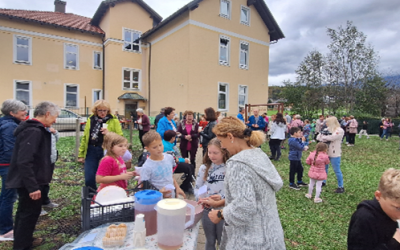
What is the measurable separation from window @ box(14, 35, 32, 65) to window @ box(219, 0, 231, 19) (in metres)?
14.4

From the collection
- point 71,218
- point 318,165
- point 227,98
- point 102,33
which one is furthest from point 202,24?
point 71,218

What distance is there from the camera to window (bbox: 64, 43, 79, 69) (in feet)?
61.3

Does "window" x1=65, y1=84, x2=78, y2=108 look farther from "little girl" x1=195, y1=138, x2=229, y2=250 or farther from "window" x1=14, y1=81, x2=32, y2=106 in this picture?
"little girl" x1=195, y1=138, x2=229, y2=250

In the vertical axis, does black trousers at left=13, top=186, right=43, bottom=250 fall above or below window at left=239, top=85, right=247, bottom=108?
below

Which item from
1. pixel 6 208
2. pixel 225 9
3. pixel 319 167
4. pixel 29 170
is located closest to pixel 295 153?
pixel 319 167

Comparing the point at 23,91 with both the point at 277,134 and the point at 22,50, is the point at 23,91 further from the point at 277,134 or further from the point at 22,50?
the point at 277,134

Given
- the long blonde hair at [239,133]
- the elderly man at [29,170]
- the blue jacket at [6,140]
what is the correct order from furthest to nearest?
the blue jacket at [6,140]
the elderly man at [29,170]
the long blonde hair at [239,133]

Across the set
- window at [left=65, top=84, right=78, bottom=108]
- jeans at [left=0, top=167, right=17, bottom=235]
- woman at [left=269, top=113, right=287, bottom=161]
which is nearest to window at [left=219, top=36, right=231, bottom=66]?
woman at [left=269, top=113, right=287, bottom=161]

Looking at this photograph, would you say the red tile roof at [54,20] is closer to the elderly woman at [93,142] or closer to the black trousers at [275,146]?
the black trousers at [275,146]

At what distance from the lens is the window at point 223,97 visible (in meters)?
17.7

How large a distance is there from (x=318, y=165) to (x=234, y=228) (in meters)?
4.09

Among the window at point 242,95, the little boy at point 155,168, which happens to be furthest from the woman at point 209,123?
the window at point 242,95

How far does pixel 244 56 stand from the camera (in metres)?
18.7

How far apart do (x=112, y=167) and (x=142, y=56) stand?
62.9ft
